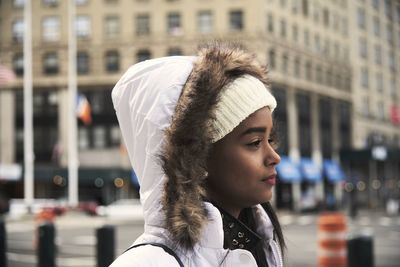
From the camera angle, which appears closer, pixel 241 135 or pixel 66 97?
pixel 241 135

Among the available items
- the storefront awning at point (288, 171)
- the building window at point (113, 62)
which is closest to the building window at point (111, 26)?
the building window at point (113, 62)

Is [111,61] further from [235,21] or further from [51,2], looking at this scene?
[235,21]

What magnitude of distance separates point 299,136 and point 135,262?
51.0 metres

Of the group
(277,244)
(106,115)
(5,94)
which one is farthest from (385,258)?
(5,94)

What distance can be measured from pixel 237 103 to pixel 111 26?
160 ft

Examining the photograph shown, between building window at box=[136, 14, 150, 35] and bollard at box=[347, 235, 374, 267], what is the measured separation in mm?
44396

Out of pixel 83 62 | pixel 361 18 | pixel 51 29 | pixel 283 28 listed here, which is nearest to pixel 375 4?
pixel 361 18

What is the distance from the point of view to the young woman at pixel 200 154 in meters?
1.76

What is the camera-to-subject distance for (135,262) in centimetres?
168

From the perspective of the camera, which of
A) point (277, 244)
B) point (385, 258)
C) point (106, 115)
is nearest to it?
point (277, 244)

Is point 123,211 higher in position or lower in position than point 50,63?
lower

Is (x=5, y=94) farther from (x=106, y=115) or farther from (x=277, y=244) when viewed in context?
(x=277, y=244)

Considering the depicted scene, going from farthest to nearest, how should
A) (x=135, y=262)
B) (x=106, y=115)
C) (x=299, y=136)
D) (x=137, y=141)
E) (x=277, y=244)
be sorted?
(x=299, y=136)
(x=106, y=115)
(x=277, y=244)
(x=137, y=141)
(x=135, y=262)

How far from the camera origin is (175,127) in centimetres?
179
